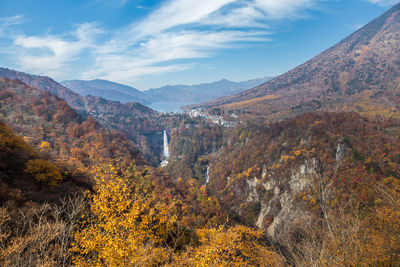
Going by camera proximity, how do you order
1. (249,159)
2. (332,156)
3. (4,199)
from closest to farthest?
(4,199)
(332,156)
(249,159)

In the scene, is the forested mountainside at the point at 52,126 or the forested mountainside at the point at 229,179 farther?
the forested mountainside at the point at 52,126

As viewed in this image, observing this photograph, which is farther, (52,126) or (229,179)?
(229,179)

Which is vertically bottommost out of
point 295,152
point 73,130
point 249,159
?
point 249,159

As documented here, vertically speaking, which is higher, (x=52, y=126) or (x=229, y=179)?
(x=52, y=126)

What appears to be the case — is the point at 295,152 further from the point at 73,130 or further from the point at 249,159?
the point at 73,130

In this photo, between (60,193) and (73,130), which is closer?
(60,193)

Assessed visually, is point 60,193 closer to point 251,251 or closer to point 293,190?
point 251,251

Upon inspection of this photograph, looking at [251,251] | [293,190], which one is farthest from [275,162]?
[251,251]

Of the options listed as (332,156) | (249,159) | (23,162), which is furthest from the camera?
(249,159)

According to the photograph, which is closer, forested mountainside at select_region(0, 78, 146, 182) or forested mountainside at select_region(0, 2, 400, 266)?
forested mountainside at select_region(0, 2, 400, 266)

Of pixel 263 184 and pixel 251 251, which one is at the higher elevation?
pixel 251 251
